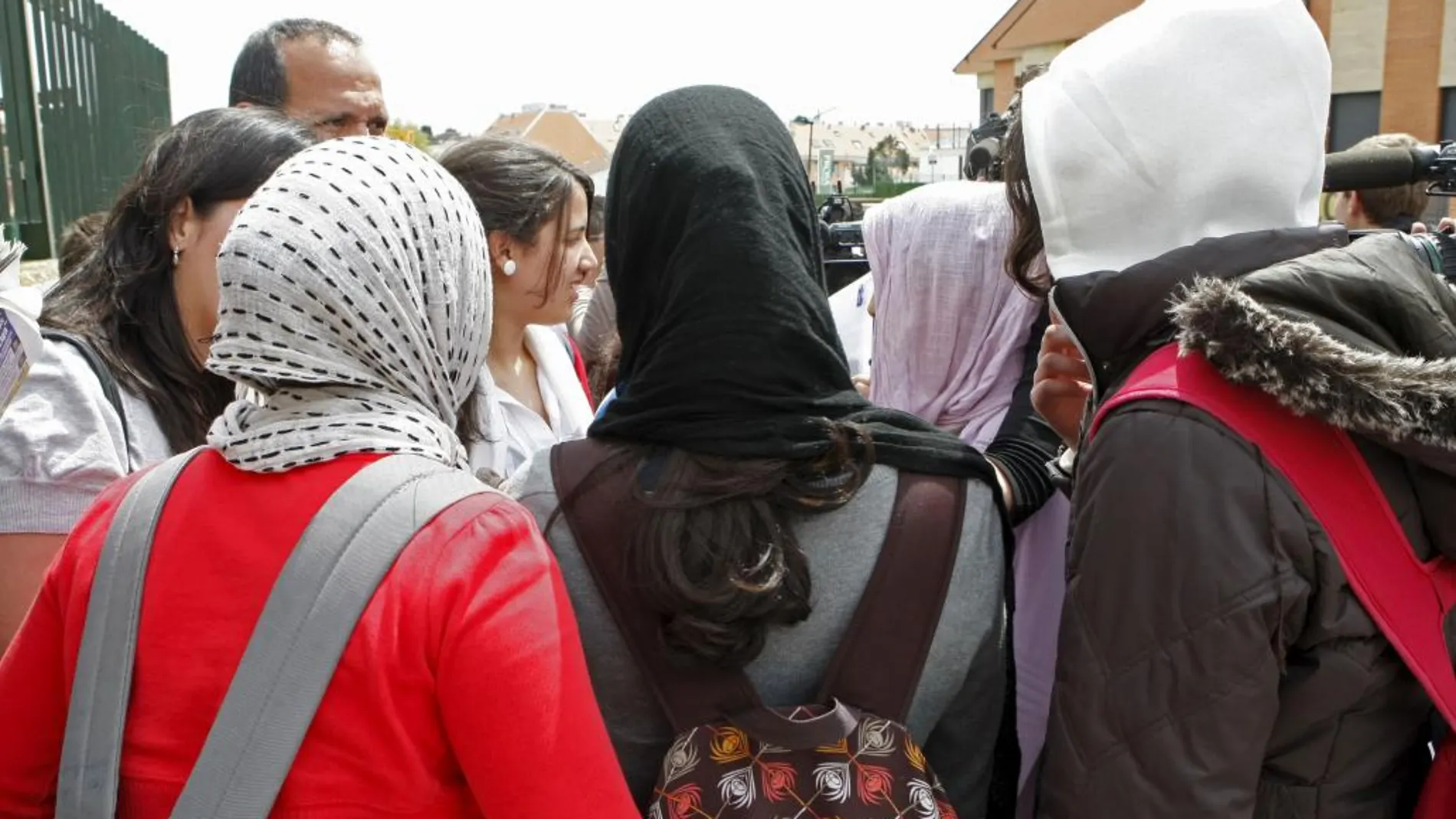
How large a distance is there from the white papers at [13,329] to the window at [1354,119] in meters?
21.5

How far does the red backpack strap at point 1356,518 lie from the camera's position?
3.73 feet

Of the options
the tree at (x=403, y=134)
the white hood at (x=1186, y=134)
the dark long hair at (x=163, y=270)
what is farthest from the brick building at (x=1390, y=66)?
the white hood at (x=1186, y=134)

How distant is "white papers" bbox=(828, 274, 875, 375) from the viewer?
10.8 ft

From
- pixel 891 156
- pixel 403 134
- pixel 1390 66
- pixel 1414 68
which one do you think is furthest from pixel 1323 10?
pixel 891 156

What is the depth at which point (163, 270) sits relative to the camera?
2.02m

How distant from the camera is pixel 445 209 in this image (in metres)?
1.27

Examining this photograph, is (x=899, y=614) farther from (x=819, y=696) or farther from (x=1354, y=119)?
(x=1354, y=119)

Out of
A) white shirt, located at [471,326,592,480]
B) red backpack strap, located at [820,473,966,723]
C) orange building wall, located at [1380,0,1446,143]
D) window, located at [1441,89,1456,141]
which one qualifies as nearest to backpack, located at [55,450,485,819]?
red backpack strap, located at [820,473,966,723]

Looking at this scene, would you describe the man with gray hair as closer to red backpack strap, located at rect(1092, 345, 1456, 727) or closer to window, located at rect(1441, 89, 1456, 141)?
red backpack strap, located at rect(1092, 345, 1456, 727)

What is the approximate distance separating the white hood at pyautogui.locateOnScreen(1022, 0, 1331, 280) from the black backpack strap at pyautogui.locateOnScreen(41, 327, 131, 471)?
1.43 metres

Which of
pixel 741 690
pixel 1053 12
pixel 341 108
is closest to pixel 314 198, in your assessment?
pixel 741 690

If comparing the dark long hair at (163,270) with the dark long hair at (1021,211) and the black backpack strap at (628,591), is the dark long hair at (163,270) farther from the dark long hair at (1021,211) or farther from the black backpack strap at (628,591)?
the dark long hair at (1021,211)

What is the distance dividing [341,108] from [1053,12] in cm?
2357

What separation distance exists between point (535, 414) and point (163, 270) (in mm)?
816
